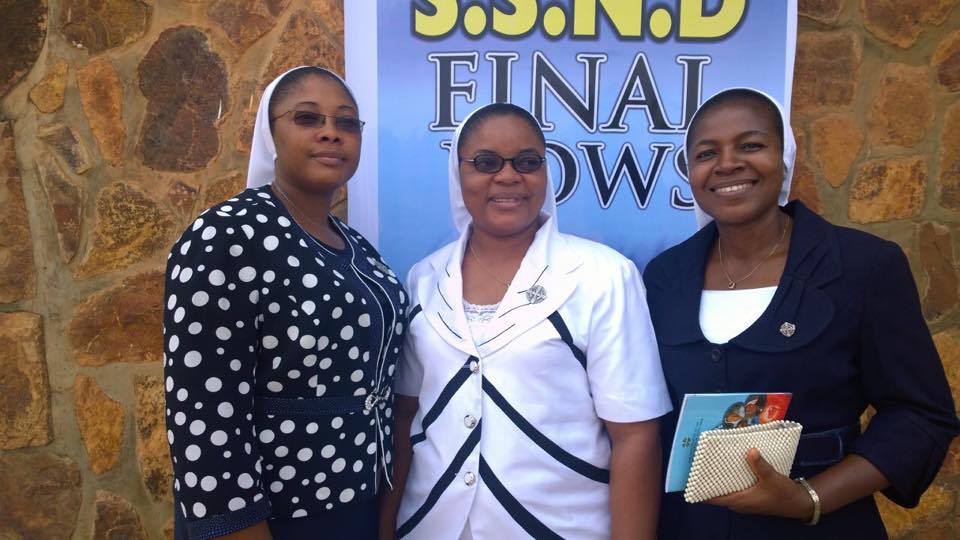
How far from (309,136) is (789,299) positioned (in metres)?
1.43

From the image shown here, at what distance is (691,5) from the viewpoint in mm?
2830

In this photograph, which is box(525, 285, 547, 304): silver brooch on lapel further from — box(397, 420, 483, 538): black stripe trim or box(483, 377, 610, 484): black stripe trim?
box(397, 420, 483, 538): black stripe trim

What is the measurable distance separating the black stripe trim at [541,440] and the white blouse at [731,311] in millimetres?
512

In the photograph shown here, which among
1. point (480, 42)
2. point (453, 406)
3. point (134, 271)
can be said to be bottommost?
point (453, 406)

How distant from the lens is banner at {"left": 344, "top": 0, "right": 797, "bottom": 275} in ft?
9.25

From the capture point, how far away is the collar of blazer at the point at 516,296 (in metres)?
2.01

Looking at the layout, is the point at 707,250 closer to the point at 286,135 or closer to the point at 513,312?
the point at 513,312

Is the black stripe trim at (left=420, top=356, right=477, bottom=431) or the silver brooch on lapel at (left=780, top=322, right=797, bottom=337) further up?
the silver brooch on lapel at (left=780, top=322, right=797, bottom=337)

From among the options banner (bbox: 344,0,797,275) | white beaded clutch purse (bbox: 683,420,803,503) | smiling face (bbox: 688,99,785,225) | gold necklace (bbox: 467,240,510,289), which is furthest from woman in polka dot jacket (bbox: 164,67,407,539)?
smiling face (bbox: 688,99,785,225)

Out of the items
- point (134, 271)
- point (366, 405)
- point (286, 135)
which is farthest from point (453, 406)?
point (134, 271)

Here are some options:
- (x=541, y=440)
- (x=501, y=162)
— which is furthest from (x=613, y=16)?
(x=541, y=440)

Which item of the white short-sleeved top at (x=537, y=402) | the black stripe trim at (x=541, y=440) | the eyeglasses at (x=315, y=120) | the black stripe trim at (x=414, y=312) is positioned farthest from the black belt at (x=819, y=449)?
the eyeglasses at (x=315, y=120)

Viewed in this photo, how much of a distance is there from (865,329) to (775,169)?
0.51 metres

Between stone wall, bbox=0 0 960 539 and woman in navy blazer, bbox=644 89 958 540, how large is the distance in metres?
1.05
